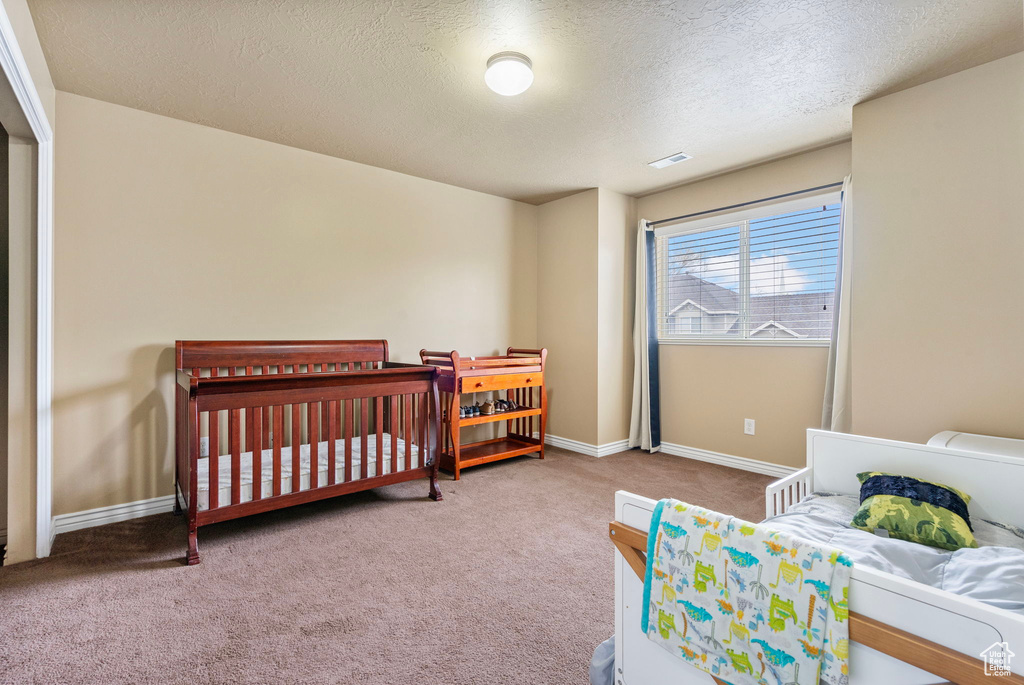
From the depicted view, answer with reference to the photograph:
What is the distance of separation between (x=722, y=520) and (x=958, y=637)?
0.35 metres

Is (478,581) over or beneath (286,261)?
beneath

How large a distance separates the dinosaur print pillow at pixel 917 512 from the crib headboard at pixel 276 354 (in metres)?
2.84

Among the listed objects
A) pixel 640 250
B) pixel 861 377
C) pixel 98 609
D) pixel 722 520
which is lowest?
pixel 98 609

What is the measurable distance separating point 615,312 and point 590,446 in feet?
3.79

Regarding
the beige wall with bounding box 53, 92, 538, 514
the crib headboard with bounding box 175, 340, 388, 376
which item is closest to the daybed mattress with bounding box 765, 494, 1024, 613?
the crib headboard with bounding box 175, 340, 388, 376

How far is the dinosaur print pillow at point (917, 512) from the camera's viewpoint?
51.5 inches

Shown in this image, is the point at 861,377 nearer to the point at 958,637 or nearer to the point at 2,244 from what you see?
A: the point at 958,637

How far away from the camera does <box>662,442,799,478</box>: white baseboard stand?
335cm

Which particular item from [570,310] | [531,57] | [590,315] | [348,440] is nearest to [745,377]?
[590,315]

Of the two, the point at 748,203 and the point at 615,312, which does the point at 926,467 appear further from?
the point at 615,312

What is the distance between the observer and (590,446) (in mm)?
3975

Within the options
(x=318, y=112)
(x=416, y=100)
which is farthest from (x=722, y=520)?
(x=318, y=112)

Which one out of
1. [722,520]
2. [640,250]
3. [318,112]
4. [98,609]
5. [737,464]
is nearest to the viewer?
[722,520]

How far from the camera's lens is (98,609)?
68.2 inches
